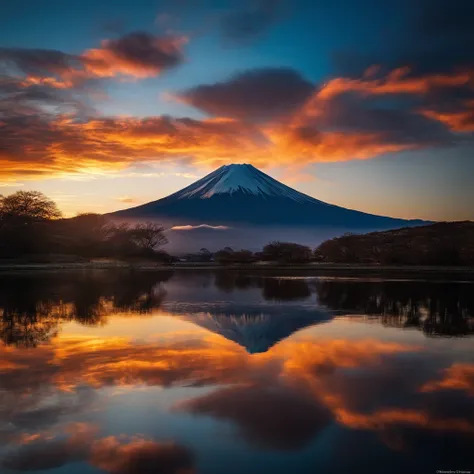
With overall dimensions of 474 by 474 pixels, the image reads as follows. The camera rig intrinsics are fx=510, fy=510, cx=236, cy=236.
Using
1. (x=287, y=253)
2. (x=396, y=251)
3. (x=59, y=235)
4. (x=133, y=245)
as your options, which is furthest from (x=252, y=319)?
(x=59, y=235)

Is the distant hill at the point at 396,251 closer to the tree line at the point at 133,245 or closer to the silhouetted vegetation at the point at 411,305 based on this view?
the tree line at the point at 133,245

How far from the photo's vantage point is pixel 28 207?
215 feet

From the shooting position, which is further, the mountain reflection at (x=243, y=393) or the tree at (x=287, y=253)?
the tree at (x=287, y=253)

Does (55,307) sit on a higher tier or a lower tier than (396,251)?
lower

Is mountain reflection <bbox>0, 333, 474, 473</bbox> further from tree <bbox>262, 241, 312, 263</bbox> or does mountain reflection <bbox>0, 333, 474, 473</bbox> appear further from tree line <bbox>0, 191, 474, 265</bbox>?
tree <bbox>262, 241, 312, 263</bbox>

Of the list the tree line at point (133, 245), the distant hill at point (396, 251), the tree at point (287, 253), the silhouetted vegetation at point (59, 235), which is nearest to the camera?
the distant hill at point (396, 251)

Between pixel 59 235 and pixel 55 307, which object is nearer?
pixel 55 307

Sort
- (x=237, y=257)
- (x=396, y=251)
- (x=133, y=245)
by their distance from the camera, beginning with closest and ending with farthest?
(x=396, y=251), (x=237, y=257), (x=133, y=245)

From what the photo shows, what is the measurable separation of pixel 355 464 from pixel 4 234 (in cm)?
5739

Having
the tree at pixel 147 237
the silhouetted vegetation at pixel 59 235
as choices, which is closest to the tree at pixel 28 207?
the silhouetted vegetation at pixel 59 235

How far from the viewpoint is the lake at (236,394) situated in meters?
4.66

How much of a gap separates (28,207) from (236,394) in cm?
6510

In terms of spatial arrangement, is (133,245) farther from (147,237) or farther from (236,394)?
(236,394)

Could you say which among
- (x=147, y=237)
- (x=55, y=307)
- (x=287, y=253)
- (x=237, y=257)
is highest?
(x=147, y=237)
